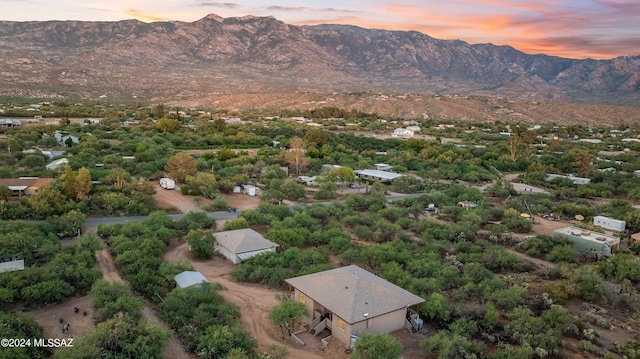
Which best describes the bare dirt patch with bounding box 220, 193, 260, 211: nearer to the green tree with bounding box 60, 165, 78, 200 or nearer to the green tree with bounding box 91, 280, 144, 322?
the green tree with bounding box 60, 165, 78, 200

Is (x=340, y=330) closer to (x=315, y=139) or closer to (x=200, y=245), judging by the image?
(x=200, y=245)

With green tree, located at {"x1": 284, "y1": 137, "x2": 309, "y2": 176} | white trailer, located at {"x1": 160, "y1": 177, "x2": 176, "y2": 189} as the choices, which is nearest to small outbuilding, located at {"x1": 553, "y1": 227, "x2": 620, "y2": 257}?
green tree, located at {"x1": 284, "y1": 137, "x2": 309, "y2": 176}

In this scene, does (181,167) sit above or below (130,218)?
above

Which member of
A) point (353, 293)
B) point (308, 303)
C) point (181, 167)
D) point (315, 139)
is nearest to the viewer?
point (353, 293)

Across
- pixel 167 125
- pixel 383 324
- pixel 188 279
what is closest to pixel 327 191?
pixel 188 279

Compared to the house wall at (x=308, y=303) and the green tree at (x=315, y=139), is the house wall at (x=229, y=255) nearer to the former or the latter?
the house wall at (x=308, y=303)

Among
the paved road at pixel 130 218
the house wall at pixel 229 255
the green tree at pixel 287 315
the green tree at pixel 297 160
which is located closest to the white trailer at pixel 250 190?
the paved road at pixel 130 218
